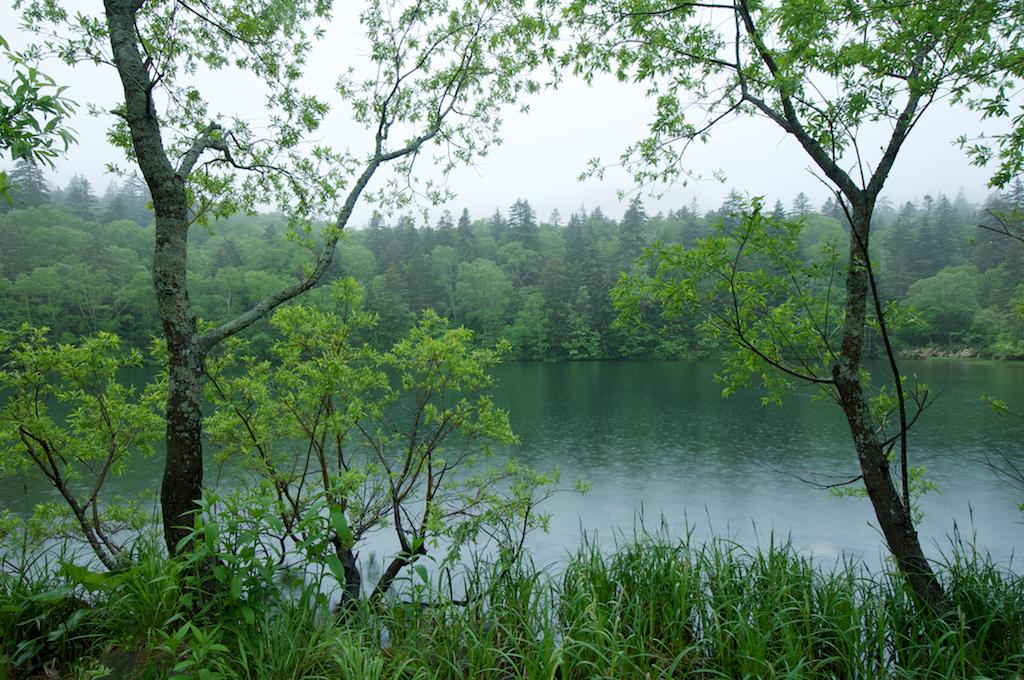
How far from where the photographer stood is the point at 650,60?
436 centimetres

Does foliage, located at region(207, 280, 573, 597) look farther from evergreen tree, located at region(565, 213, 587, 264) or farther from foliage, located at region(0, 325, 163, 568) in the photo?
evergreen tree, located at region(565, 213, 587, 264)

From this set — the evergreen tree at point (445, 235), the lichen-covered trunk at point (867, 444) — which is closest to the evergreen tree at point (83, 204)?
the evergreen tree at point (445, 235)

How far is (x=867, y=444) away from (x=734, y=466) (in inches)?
446

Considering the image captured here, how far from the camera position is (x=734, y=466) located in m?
13.8

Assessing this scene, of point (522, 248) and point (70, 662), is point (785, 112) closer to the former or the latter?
point (70, 662)

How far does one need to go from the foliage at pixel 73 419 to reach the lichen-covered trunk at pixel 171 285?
4.31 feet

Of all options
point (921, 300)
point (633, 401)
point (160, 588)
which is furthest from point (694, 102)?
point (921, 300)

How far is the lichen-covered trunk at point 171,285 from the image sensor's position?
10.7 ft

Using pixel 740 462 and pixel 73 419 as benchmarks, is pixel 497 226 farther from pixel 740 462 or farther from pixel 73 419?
pixel 73 419

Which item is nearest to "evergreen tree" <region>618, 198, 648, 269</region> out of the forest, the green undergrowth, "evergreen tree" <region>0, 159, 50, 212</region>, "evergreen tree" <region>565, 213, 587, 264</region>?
the forest

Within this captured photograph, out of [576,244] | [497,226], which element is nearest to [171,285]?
[576,244]

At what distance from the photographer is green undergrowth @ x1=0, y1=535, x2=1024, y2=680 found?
2.21 m

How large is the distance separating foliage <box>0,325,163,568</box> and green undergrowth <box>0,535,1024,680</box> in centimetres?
183

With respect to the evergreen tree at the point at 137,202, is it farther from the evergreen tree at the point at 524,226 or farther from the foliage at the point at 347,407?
the foliage at the point at 347,407
